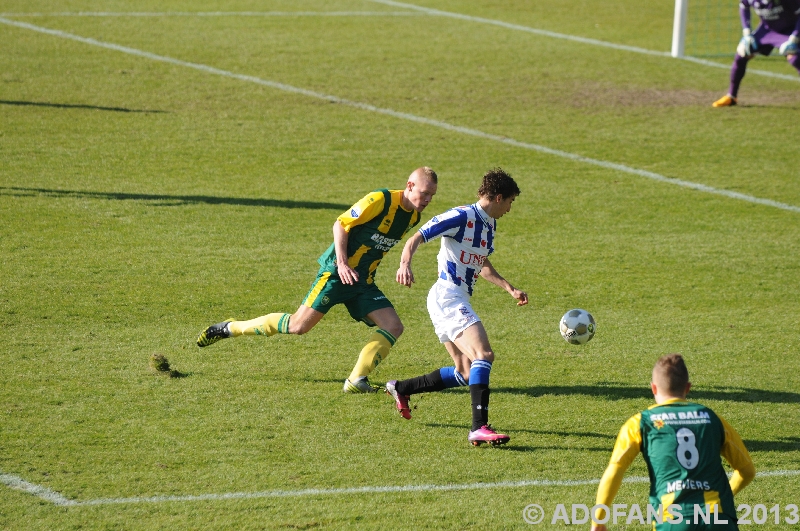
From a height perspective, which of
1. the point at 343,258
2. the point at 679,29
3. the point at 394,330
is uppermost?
the point at 679,29

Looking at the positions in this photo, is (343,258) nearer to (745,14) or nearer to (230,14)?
(745,14)

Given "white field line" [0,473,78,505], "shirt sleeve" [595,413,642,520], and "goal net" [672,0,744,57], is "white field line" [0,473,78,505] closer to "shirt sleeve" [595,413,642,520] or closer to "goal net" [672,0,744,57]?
"shirt sleeve" [595,413,642,520]

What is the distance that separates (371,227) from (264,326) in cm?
128

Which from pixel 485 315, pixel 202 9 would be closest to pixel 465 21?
pixel 202 9

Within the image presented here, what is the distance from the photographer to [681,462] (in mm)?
4824

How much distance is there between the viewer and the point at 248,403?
7.86 metres

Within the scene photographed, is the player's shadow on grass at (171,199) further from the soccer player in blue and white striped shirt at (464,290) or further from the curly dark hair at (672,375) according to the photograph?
the curly dark hair at (672,375)

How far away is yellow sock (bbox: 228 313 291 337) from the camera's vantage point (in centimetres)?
831

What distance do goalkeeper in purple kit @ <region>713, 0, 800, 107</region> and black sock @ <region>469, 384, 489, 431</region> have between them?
12.7 metres

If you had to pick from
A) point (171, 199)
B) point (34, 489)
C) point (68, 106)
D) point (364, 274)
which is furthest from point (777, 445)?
point (68, 106)

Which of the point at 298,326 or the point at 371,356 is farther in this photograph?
the point at 298,326

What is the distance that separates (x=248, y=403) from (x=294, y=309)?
6.97 feet

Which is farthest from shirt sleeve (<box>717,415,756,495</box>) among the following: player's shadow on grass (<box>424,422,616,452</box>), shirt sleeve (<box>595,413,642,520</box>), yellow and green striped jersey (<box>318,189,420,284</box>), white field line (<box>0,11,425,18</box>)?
white field line (<box>0,11,425,18</box>)

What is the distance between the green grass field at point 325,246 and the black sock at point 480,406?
276 mm
